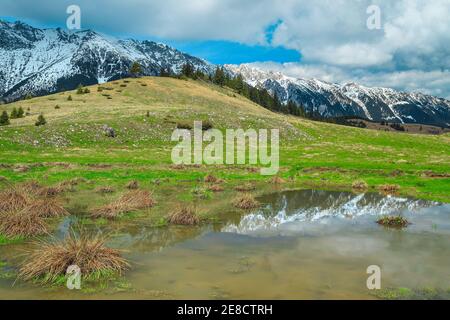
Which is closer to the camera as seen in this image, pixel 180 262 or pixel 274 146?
pixel 180 262

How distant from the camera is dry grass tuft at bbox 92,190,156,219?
22.0 meters

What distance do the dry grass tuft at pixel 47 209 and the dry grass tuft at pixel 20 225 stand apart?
1109 mm

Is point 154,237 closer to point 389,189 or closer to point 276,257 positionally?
point 276,257

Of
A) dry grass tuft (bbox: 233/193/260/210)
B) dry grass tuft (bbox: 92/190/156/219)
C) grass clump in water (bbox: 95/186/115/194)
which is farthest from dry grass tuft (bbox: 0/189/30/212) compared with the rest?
dry grass tuft (bbox: 233/193/260/210)

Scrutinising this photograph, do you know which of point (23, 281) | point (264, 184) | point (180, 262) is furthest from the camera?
point (264, 184)

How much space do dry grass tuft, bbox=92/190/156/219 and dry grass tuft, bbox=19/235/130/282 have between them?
25.8ft

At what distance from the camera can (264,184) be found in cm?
3806

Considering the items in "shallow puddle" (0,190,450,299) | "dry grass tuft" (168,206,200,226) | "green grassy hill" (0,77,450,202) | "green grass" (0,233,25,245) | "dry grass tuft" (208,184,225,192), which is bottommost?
"shallow puddle" (0,190,450,299)

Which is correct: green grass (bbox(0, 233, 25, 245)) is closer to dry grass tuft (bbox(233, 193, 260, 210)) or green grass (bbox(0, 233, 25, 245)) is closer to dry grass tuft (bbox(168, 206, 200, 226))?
dry grass tuft (bbox(168, 206, 200, 226))

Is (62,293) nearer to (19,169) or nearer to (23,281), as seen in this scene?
(23,281)

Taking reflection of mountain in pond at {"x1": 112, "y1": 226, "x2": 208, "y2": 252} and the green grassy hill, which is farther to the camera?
the green grassy hill

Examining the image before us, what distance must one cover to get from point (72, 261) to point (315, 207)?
61.1 feet
